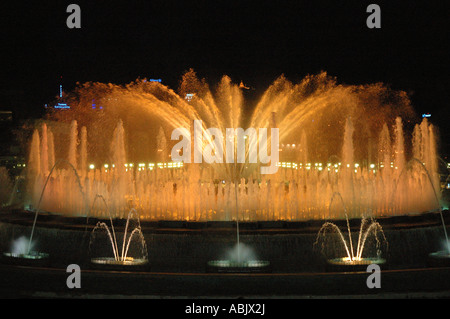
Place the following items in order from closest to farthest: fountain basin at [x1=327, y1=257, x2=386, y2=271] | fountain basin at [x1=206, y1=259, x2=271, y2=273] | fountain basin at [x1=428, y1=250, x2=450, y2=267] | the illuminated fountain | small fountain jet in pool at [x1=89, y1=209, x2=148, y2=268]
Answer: fountain basin at [x1=206, y1=259, x2=271, y2=273], fountain basin at [x1=327, y1=257, x2=386, y2=271], fountain basin at [x1=428, y1=250, x2=450, y2=267], small fountain jet in pool at [x1=89, y1=209, x2=148, y2=268], the illuminated fountain

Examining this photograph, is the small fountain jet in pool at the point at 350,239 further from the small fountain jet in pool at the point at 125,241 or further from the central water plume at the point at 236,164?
the small fountain jet in pool at the point at 125,241

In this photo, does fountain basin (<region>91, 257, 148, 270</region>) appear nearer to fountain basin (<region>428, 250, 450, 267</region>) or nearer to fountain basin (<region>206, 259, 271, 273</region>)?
fountain basin (<region>206, 259, 271, 273</region>)

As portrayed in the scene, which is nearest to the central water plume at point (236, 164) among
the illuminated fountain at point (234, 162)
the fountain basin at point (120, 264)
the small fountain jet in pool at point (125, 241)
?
the illuminated fountain at point (234, 162)

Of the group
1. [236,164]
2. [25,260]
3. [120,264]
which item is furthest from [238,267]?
[236,164]

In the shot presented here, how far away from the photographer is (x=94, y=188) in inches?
792

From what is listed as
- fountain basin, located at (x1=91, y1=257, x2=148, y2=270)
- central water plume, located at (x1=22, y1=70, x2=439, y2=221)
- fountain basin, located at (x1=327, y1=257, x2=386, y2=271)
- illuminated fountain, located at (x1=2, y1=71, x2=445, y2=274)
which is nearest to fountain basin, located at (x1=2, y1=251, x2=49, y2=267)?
fountain basin, located at (x1=91, y1=257, x2=148, y2=270)

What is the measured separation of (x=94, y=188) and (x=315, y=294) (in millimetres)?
11316

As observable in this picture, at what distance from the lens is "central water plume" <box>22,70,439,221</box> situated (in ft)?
63.0

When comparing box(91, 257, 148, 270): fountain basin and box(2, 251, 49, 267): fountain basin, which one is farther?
box(2, 251, 49, 267): fountain basin

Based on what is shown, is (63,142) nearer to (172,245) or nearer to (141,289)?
(172,245)

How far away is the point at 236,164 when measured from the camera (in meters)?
31.6

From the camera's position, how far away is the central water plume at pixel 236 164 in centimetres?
1920

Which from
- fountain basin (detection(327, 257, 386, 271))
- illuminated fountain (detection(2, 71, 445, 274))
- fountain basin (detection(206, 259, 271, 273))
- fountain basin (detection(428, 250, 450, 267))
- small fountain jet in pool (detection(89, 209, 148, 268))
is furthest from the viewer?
illuminated fountain (detection(2, 71, 445, 274))

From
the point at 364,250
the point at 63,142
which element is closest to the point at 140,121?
the point at 63,142
